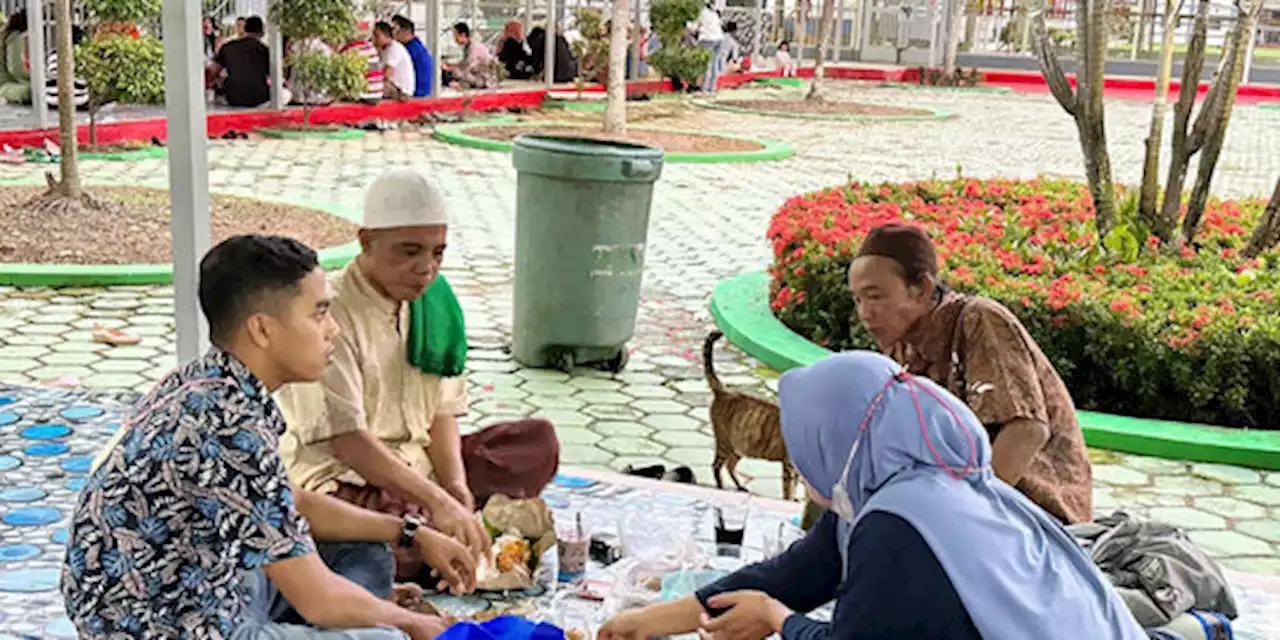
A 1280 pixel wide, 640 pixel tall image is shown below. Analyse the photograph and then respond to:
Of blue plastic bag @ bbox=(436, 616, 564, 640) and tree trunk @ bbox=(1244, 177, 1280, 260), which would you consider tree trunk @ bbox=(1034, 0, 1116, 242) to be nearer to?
tree trunk @ bbox=(1244, 177, 1280, 260)

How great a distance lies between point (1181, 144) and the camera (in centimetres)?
799

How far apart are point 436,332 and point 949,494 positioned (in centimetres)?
182

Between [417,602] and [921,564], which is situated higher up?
[921,564]

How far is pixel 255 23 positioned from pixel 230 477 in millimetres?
14031

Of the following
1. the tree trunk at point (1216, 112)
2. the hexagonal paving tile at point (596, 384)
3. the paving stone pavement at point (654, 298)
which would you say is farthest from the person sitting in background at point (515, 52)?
the hexagonal paving tile at point (596, 384)

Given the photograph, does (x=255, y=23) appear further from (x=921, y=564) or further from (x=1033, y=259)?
(x=921, y=564)

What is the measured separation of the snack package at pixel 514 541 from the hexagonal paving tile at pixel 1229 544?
233 centimetres

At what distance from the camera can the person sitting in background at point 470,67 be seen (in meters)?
20.0

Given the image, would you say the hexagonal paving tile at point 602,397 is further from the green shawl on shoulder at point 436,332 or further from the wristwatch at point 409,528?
the wristwatch at point 409,528

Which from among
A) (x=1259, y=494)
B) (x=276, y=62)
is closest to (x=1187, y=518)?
(x=1259, y=494)

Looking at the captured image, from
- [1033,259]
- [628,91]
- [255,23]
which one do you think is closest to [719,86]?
[628,91]

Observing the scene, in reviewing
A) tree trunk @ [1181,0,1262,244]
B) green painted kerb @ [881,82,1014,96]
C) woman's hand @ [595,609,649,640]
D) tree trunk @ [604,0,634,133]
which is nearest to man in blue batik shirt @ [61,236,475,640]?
woman's hand @ [595,609,649,640]

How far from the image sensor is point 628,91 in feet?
74.3

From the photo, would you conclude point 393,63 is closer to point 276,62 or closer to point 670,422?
point 276,62
